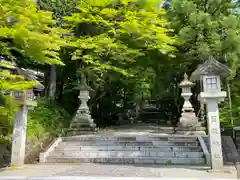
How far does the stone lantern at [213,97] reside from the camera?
6999mm

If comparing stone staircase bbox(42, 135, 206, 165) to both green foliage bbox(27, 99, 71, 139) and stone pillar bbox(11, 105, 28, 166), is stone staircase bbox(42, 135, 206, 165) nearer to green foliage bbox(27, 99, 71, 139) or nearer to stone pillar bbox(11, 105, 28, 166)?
green foliage bbox(27, 99, 71, 139)

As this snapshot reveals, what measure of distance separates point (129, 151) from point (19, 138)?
374 centimetres

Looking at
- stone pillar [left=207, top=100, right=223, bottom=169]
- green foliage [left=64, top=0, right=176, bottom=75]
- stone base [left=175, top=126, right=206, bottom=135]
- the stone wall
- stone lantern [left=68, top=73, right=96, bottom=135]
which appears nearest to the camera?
stone pillar [left=207, top=100, right=223, bottom=169]

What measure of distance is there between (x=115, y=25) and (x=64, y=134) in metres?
5.83

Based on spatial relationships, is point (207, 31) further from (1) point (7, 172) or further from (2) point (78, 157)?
(1) point (7, 172)

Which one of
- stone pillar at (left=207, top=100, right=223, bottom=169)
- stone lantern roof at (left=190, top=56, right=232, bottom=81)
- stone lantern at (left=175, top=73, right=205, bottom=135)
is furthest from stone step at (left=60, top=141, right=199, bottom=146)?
stone lantern roof at (left=190, top=56, right=232, bottom=81)

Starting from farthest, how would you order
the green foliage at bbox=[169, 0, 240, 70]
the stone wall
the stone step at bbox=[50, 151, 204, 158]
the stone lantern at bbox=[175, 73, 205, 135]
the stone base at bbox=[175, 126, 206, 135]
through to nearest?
1. the stone lantern at bbox=[175, 73, 205, 135]
2. the stone base at bbox=[175, 126, 206, 135]
3. the green foliage at bbox=[169, 0, 240, 70]
4. the stone step at bbox=[50, 151, 204, 158]
5. the stone wall

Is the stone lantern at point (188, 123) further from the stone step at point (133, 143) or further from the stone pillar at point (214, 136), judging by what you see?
the stone pillar at point (214, 136)

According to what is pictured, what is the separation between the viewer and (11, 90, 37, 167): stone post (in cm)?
768

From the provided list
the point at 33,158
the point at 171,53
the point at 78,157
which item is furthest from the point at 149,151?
the point at 171,53

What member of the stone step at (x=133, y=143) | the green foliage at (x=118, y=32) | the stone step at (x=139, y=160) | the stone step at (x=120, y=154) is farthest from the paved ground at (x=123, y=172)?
the green foliage at (x=118, y=32)

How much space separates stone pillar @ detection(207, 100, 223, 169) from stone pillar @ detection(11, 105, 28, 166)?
5.65 meters

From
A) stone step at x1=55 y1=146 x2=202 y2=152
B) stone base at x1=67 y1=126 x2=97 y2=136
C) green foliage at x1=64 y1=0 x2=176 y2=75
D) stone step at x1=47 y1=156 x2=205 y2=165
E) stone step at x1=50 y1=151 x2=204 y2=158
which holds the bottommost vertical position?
stone step at x1=47 y1=156 x2=205 y2=165

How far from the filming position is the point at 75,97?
1711 centimetres
